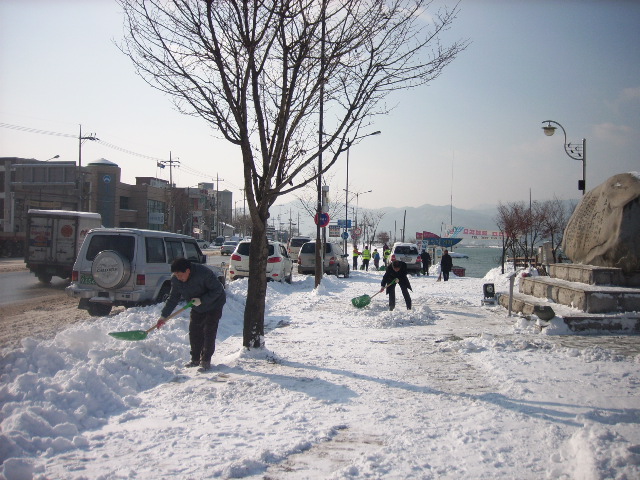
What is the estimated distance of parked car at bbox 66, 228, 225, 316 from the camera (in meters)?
10.6

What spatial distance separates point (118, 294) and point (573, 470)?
931 cm

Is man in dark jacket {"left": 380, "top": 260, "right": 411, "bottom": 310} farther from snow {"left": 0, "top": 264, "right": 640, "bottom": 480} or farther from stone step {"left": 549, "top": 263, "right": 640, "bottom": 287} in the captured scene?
snow {"left": 0, "top": 264, "right": 640, "bottom": 480}

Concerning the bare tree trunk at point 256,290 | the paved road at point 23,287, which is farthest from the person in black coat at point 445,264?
the bare tree trunk at point 256,290

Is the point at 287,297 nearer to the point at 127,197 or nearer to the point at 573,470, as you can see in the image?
the point at 573,470

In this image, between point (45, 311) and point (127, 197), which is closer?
point (45, 311)

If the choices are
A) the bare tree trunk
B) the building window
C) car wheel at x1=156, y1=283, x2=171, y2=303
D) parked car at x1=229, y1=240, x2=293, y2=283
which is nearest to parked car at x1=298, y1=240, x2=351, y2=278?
parked car at x1=229, y1=240, x2=293, y2=283

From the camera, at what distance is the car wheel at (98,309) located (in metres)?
11.1

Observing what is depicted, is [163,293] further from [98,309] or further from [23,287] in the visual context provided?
[23,287]

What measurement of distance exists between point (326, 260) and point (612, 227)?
16409 mm

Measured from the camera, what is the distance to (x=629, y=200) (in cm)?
1094

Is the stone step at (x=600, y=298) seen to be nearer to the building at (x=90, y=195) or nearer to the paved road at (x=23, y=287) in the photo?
the paved road at (x=23, y=287)

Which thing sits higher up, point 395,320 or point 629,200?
point 629,200

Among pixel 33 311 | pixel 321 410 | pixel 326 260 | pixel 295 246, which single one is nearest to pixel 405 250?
pixel 326 260

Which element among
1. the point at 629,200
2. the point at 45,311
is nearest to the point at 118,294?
the point at 45,311
